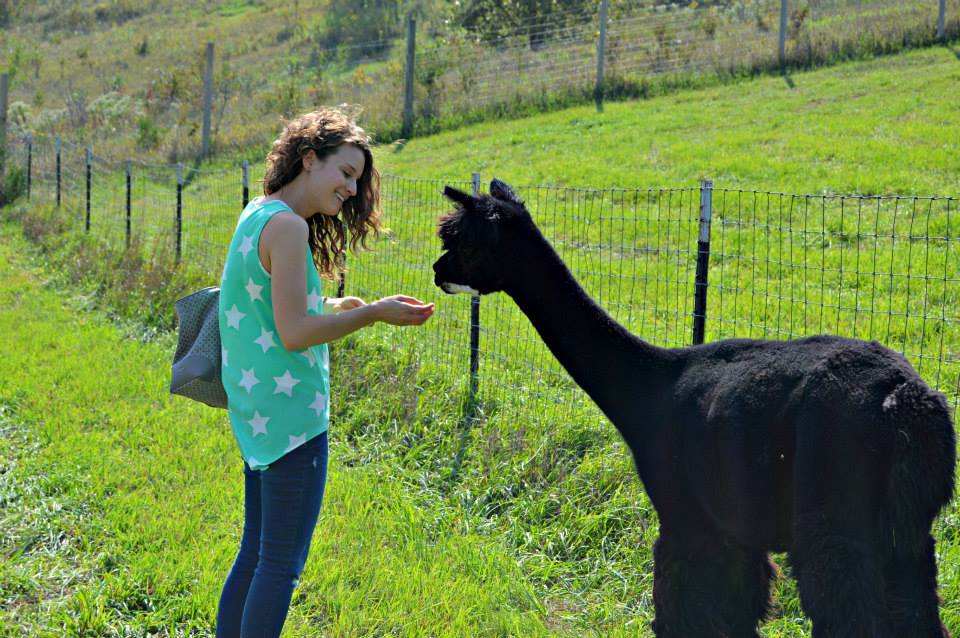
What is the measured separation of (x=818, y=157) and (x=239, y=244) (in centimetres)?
1067

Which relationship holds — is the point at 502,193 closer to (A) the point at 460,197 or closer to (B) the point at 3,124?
Result: (A) the point at 460,197

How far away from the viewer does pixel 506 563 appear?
4363 millimetres

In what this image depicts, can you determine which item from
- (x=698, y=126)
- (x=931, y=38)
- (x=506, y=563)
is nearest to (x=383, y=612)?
(x=506, y=563)

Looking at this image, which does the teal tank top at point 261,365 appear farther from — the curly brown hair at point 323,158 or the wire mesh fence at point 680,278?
the wire mesh fence at point 680,278

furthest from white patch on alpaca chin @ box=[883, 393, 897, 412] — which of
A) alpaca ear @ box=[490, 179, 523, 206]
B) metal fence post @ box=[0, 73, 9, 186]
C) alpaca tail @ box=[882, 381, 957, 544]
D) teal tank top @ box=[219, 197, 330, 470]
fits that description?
metal fence post @ box=[0, 73, 9, 186]

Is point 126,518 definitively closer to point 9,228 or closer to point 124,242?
point 124,242

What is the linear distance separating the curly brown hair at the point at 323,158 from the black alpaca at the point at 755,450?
0.44 metres

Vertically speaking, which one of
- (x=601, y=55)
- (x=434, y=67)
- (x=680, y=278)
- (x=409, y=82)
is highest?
→ (x=601, y=55)

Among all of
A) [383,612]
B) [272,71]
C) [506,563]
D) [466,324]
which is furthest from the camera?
[272,71]

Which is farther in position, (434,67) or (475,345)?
(434,67)

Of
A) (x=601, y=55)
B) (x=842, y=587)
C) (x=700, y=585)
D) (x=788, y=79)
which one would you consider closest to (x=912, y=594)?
(x=842, y=587)

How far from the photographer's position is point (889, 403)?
8.89ft

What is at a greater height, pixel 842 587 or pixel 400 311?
pixel 400 311

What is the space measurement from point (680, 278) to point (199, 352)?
6.34m
